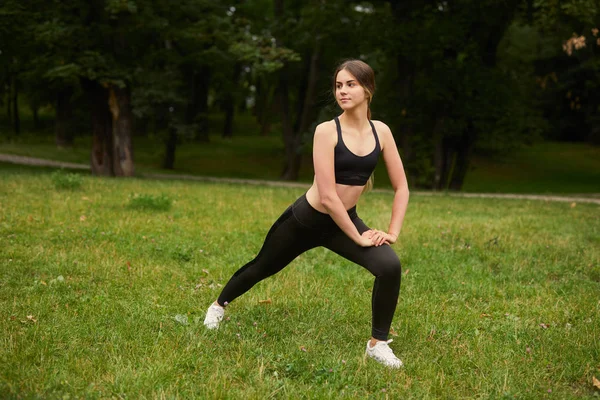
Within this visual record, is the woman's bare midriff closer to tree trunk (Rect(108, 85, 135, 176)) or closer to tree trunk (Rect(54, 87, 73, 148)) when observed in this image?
tree trunk (Rect(108, 85, 135, 176))

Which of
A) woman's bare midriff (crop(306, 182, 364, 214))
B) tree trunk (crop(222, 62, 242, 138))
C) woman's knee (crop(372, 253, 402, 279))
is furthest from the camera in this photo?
tree trunk (crop(222, 62, 242, 138))

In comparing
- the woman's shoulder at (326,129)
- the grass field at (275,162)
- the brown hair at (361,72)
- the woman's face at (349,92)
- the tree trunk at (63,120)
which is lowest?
the grass field at (275,162)

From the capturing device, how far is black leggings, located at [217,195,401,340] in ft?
14.4

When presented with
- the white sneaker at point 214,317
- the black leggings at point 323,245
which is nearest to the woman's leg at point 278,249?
the black leggings at point 323,245

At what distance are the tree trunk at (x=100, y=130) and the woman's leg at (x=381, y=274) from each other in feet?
60.1

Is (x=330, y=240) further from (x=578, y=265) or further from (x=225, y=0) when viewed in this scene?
(x=225, y=0)

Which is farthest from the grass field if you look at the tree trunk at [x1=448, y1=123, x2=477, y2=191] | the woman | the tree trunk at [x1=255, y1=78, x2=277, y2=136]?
the woman

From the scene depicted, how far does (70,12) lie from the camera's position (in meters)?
20.5

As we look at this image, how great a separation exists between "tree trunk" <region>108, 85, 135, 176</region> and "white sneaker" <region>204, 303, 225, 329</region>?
17.1m

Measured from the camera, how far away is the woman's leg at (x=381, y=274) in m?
4.37

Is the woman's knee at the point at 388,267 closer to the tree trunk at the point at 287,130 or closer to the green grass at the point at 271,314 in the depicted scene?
the green grass at the point at 271,314

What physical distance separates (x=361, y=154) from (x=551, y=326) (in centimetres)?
256

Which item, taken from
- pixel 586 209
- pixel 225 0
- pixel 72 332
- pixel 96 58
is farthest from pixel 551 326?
pixel 225 0

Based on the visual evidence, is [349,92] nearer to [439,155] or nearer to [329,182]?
[329,182]
